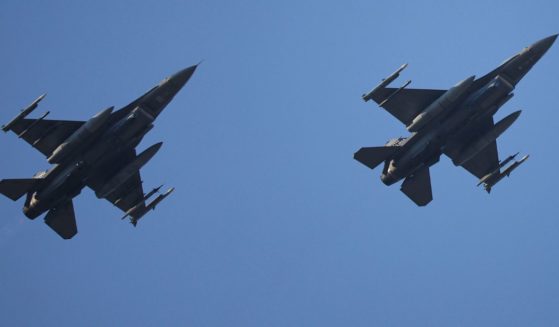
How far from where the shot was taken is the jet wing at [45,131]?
5662 centimetres

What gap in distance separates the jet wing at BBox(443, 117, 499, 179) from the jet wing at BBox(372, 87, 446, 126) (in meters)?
3.94

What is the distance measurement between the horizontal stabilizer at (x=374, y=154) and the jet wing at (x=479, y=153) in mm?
4319

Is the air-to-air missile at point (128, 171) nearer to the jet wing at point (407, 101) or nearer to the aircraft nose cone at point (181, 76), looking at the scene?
the aircraft nose cone at point (181, 76)

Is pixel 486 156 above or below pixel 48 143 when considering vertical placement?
above

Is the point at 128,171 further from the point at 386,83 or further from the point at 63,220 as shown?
the point at 386,83

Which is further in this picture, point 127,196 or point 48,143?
point 127,196

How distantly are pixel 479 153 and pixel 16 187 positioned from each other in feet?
101

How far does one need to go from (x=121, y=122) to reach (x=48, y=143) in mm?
4748

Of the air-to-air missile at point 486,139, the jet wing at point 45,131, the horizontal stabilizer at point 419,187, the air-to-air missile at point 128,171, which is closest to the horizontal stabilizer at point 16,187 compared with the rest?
the jet wing at point 45,131

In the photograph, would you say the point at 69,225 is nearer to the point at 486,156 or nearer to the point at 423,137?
the point at 423,137

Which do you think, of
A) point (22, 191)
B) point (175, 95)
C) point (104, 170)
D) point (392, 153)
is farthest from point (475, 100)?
point (22, 191)

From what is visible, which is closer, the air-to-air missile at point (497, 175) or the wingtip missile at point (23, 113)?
the wingtip missile at point (23, 113)

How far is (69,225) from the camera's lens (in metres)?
61.0

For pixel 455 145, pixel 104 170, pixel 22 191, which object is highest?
pixel 455 145
